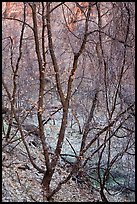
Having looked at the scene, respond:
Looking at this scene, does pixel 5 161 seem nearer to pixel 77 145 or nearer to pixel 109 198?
pixel 109 198

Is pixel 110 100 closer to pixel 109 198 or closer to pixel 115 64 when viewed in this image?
pixel 115 64

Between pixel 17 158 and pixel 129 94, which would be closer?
pixel 129 94

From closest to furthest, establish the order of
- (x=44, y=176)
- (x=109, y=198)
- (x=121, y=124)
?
(x=121, y=124) → (x=44, y=176) → (x=109, y=198)

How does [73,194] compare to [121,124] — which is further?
[73,194]

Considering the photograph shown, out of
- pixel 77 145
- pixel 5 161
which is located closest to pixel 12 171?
pixel 5 161

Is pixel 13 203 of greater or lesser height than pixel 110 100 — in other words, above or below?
below

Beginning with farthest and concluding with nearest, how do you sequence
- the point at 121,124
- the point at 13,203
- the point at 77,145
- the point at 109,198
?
the point at 77,145
the point at 109,198
the point at 121,124
the point at 13,203

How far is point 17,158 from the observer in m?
8.57

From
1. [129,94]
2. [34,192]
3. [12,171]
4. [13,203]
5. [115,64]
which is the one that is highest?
[115,64]

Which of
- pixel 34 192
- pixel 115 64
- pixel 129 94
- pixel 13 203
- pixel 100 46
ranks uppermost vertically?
pixel 100 46

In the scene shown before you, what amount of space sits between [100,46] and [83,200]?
134 inches

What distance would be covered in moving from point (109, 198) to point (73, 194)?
3.28ft

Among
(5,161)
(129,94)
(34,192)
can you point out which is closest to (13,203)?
(34,192)

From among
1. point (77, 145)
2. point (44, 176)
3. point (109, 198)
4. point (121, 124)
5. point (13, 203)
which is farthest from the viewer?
point (77, 145)
